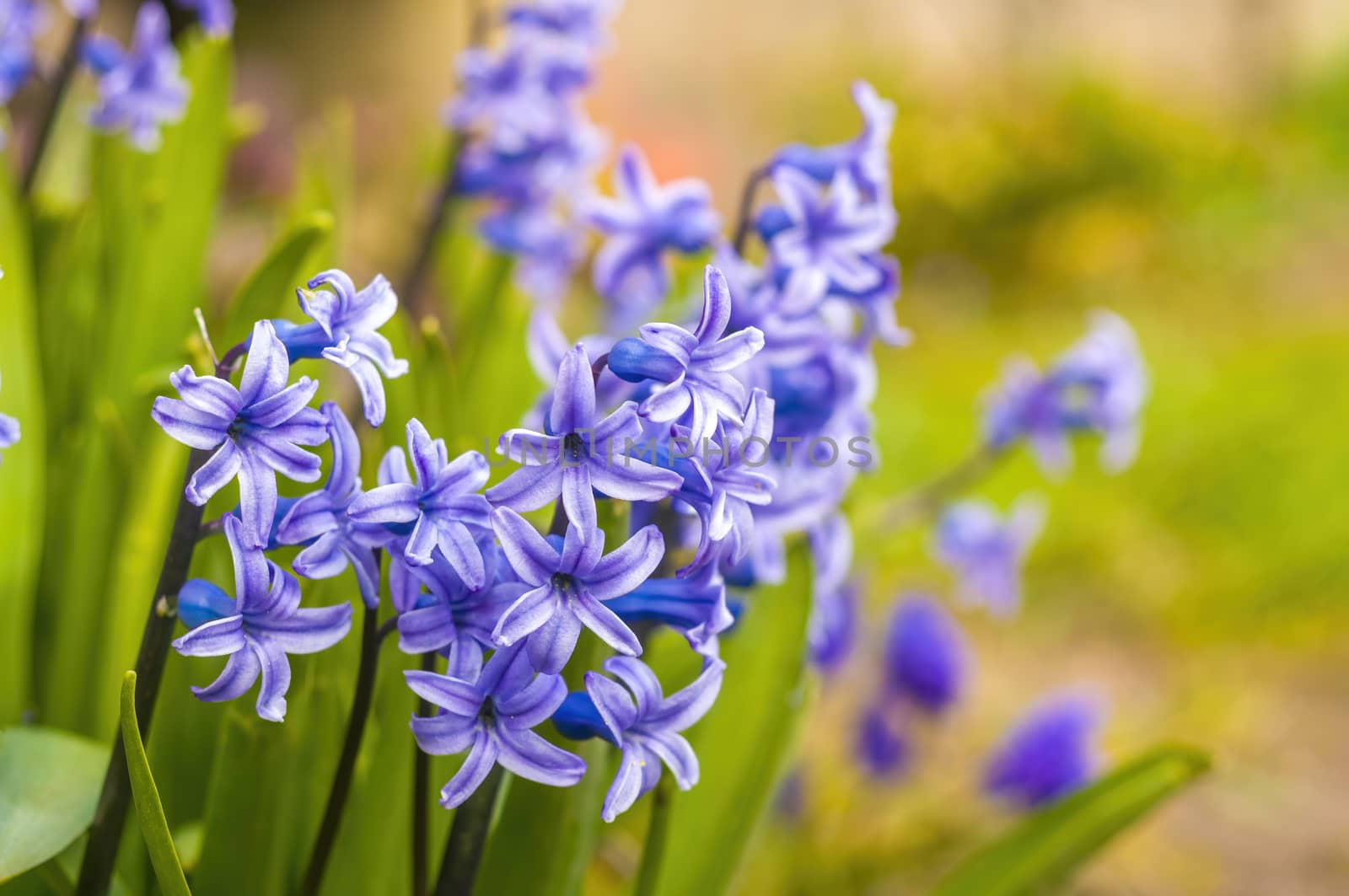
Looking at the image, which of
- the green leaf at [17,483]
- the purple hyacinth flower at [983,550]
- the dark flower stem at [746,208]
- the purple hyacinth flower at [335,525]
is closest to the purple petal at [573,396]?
the purple hyacinth flower at [335,525]

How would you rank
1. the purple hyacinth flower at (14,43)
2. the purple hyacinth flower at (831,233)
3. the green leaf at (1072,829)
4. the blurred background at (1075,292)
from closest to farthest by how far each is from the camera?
1. the purple hyacinth flower at (831,233)
2. the green leaf at (1072,829)
3. the purple hyacinth flower at (14,43)
4. the blurred background at (1075,292)

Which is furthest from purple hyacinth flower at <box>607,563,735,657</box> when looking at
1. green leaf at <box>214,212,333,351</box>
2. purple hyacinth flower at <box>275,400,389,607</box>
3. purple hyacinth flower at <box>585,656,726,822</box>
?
green leaf at <box>214,212,333,351</box>

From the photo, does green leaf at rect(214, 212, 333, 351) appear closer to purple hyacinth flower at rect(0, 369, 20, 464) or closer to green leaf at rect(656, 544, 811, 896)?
purple hyacinth flower at rect(0, 369, 20, 464)

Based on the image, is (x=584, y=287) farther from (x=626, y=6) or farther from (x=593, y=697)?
(x=593, y=697)

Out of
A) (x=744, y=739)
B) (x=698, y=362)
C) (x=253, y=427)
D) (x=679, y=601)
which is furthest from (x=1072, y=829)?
(x=253, y=427)

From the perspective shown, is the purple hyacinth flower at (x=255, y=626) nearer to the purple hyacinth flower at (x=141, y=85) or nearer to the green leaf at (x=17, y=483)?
the green leaf at (x=17, y=483)
